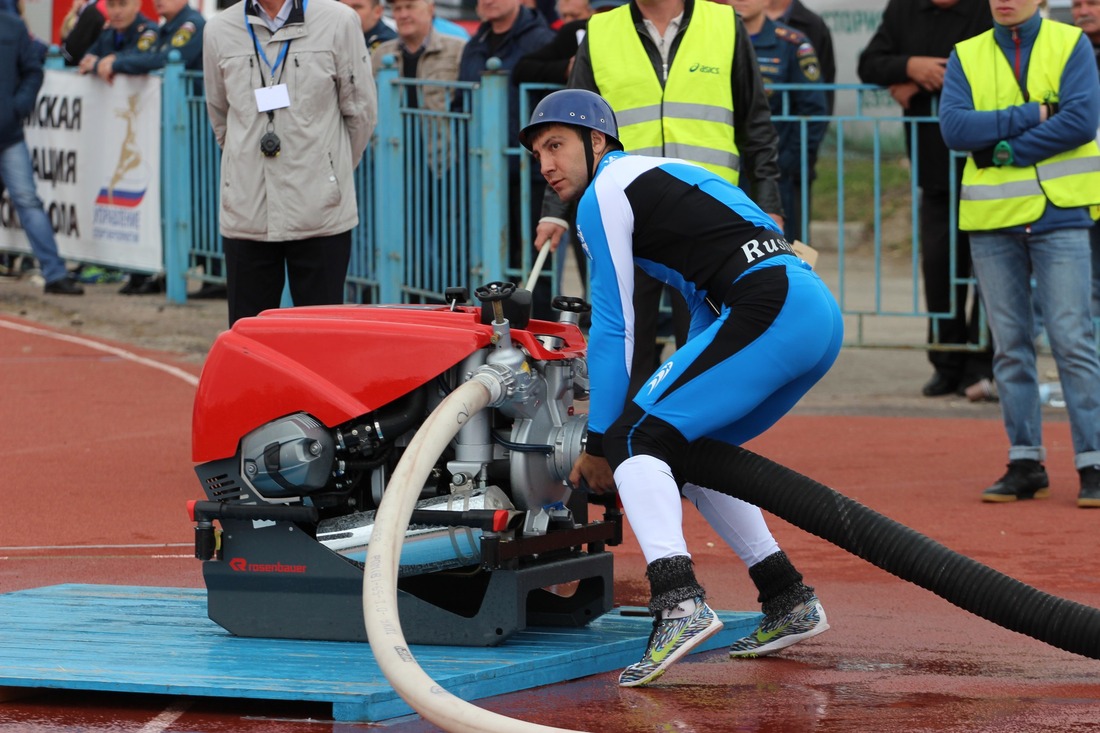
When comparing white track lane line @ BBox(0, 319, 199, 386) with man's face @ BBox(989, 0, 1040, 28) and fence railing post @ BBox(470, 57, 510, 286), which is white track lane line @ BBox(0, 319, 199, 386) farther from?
man's face @ BBox(989, 0, 1040, 28)

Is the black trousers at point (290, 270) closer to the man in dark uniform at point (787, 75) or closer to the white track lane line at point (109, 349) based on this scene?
the white track lane line at point (109, 349)

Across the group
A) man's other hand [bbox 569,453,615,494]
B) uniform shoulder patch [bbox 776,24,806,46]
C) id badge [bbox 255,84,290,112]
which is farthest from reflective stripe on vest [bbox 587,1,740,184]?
uniform shoulder patch [bbox 776,24,806,46]

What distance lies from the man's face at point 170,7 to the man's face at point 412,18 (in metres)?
3.24

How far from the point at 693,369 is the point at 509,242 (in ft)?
20.6

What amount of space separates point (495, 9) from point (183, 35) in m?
4.10

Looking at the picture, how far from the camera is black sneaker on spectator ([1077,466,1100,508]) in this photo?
25.2 ft

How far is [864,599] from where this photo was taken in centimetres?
629

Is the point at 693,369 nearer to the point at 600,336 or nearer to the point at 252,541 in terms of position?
the point at 600,336

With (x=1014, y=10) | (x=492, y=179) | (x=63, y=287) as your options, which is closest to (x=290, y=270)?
(x=1014, y=10)

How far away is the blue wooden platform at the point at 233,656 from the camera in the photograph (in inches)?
186

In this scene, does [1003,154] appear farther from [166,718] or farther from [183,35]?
[183,35]

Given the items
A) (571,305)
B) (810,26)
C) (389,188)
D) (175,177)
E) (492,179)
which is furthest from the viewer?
(175,177)

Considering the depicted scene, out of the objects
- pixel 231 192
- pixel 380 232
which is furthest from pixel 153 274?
pixel 231 192

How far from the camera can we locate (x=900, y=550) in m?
4.84
